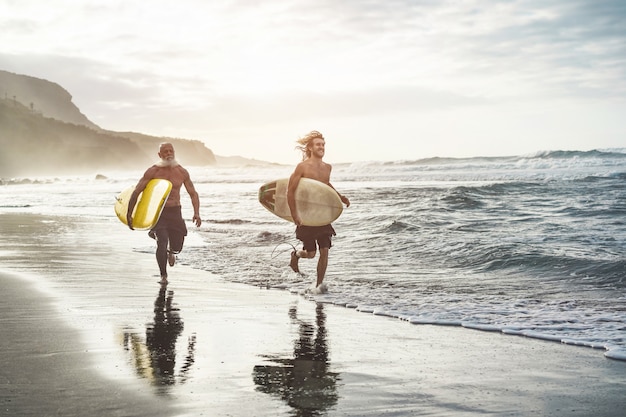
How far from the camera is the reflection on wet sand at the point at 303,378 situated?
12.3 ft

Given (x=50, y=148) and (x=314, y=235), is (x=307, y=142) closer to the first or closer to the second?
(x=314, y=235)

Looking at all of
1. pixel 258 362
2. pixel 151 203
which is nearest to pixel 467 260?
pixel 151 203

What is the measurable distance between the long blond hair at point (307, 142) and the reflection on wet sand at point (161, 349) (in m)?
2.66

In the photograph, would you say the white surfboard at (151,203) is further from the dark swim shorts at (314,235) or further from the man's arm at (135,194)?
the dark swim shorts at (314,235)

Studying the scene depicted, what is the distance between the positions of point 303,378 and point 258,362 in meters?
0.50

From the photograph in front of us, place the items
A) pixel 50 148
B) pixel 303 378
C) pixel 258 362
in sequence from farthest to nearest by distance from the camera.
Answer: pixel 50 148 → pixel 258 362 → pixel 303 378

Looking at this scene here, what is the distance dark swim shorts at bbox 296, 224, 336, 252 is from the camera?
8.41 m

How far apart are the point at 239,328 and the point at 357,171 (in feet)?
173

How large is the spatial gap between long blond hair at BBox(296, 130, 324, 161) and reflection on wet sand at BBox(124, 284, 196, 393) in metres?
2.66

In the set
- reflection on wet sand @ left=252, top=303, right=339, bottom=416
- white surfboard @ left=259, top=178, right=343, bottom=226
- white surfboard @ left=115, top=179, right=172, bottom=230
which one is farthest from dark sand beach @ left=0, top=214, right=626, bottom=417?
white surfboard @ left=115, top=179, right=172, bottom=230

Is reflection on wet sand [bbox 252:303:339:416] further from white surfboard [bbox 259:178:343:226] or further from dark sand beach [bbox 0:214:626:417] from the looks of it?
white surfboard [bbox 259:178:343:226]

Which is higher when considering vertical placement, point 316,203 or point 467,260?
point 316,203

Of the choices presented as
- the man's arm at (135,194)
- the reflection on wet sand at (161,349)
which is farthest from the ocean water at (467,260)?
the reflection on wet sand at (161,349)

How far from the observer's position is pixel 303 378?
4.27 metres
